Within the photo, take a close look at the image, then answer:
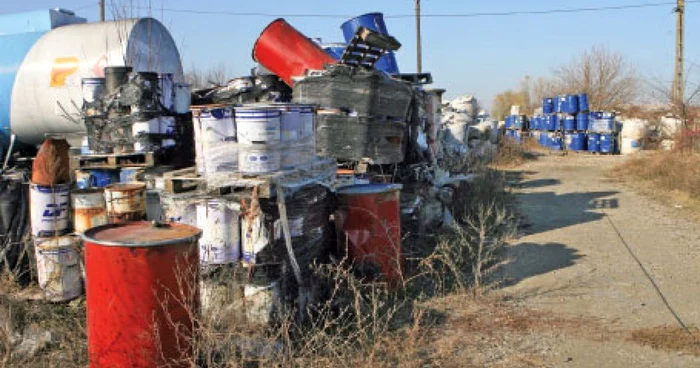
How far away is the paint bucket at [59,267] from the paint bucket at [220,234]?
118 cm

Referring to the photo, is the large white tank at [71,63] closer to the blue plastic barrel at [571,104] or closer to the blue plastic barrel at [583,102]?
the blue plastic barrel at [571,104]

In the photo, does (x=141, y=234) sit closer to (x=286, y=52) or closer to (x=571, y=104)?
(x=286, y=52)

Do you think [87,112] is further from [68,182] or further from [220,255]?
[220,255]

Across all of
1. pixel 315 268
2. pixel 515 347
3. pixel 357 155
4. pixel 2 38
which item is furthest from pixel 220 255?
pixel 2 38

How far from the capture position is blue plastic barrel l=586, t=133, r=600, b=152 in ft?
69.4

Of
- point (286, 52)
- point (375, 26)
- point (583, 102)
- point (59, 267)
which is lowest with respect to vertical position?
point (59, 267)

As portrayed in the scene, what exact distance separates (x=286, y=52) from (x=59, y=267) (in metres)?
3.86

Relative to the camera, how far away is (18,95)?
36.1 ft

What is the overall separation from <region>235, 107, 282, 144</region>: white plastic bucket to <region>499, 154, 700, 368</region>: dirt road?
231cm

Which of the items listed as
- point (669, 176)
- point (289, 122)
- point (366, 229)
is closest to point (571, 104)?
point (669, 176)

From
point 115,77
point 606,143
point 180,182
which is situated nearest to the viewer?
point 180,182

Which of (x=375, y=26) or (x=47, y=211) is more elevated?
(x=375, y=26)

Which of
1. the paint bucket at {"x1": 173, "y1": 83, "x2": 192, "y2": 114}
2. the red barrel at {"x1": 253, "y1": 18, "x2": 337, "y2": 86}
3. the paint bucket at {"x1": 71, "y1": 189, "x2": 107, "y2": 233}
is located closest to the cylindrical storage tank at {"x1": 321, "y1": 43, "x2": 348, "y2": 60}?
the red barrel at {"x1": 253, "y1": 18, "x2": 337, "y2": 86}

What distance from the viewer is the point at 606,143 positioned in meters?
20.9
